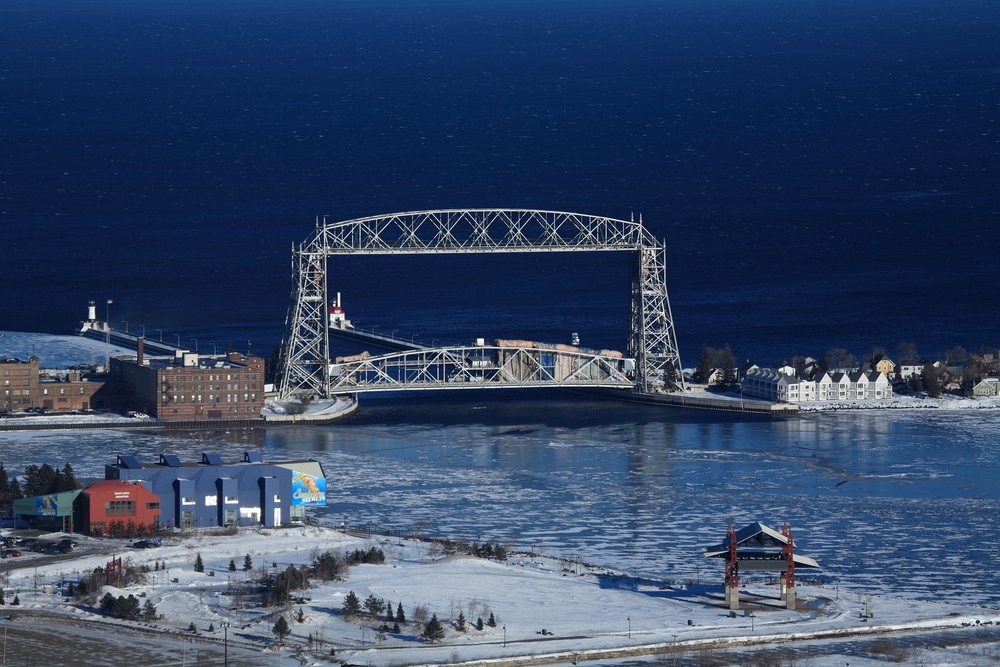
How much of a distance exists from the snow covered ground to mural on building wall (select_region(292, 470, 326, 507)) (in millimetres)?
4569

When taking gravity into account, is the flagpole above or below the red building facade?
above

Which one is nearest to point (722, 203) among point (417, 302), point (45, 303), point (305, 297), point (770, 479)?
point (417, 302)

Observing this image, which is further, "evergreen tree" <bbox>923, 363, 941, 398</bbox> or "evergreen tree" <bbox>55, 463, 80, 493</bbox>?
"evergreen tree" <bbox>923, 363, 941, 398</bbox>

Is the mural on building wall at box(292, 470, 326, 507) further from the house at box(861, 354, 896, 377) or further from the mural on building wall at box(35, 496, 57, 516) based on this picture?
the house at box(861, 354, 896, 377)

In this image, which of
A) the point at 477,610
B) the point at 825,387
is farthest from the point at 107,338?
the point at 477,610

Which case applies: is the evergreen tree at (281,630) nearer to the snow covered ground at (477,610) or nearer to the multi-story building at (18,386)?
the snow covered ground at (477,610)

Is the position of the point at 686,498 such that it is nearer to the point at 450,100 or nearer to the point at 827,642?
the point at 827,642

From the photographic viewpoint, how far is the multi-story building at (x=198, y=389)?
8156cm

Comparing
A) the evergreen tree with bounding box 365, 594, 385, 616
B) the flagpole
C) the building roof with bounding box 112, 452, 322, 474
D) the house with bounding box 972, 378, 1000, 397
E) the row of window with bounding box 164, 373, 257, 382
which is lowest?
the evergreen tree with bounding box 365, 594, 385, 616

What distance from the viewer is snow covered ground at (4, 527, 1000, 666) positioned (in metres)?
51.8

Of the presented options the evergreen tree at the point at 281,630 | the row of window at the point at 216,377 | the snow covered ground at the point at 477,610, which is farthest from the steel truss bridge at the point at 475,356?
the evergreen tree at the point at 281,630

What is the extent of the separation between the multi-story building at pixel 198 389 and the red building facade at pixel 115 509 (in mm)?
18589

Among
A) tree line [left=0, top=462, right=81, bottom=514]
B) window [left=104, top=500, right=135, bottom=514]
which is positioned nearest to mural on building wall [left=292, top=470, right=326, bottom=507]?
window [left=104, top=500, right=135, bottom=514]

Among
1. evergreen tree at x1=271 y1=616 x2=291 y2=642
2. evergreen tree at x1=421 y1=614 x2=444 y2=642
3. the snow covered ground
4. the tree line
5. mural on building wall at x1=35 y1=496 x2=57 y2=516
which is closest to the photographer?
the snow covered ground
